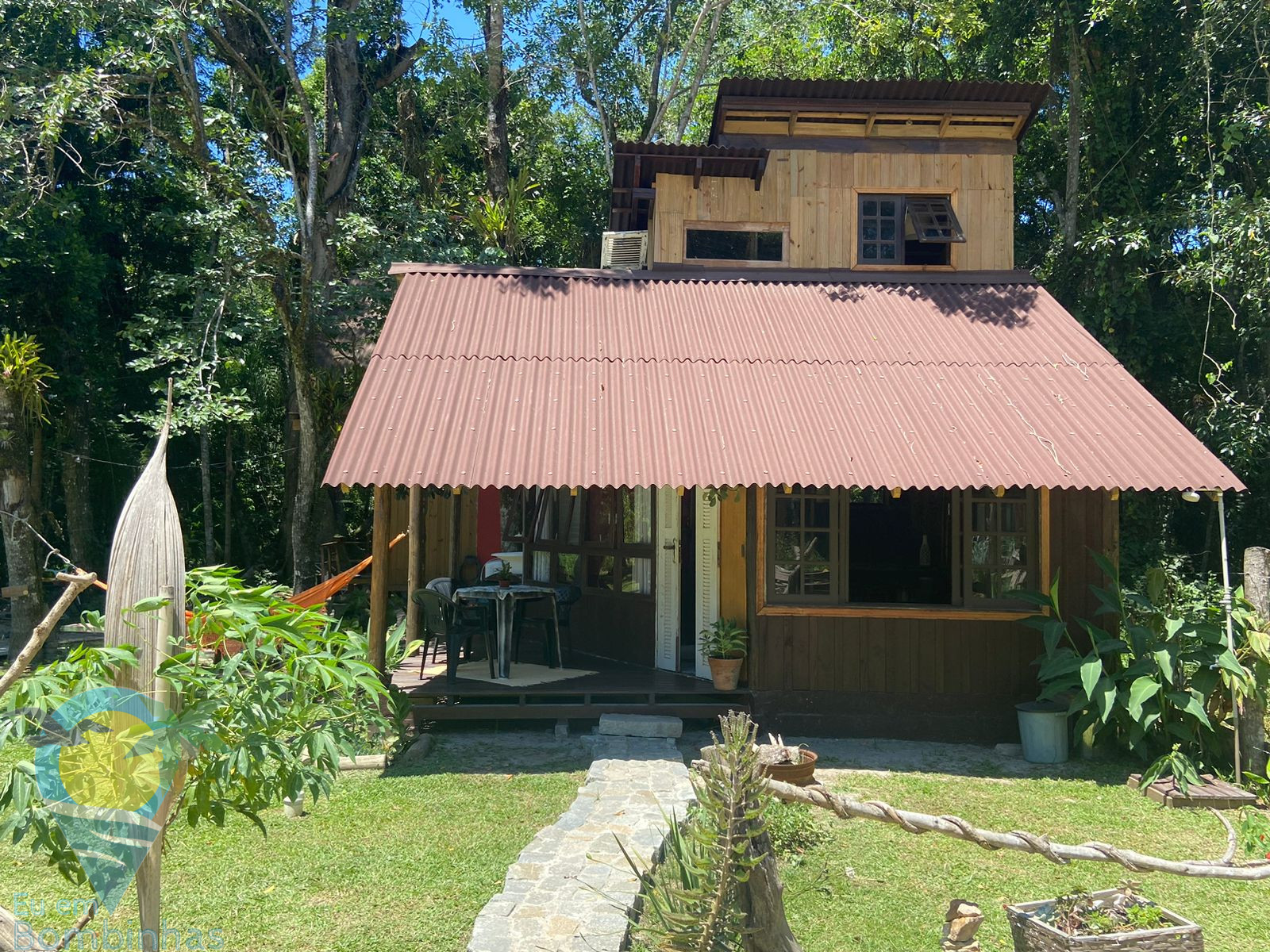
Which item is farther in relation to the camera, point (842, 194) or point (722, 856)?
point (842, 194)

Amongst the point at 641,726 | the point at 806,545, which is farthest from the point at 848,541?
the point at 641,726

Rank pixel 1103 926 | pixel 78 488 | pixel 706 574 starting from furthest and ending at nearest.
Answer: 1. pixel 78 488
2. pixel 706 574
3. pixel 1103 926

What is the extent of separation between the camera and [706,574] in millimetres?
9125

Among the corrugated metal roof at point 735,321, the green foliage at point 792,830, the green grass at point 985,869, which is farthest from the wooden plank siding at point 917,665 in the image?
the green foliage at point 792,830

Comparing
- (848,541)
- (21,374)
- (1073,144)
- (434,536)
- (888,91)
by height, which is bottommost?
(434,536)

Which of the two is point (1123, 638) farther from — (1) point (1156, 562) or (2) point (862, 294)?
(1) point (1156, 562)

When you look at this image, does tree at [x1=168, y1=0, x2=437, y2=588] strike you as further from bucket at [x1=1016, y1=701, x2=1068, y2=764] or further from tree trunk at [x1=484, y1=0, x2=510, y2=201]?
bucket at [x1=1016, y1=701, x2=1068, y2=764]

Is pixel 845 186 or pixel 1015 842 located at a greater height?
pixel 845 186

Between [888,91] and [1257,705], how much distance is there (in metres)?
7.11

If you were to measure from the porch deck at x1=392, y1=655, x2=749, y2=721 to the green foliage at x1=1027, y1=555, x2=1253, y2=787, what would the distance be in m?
2.57

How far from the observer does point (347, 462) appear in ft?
24.6

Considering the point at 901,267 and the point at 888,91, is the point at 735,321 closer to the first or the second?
the point at 901,267

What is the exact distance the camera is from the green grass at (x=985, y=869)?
187 inches

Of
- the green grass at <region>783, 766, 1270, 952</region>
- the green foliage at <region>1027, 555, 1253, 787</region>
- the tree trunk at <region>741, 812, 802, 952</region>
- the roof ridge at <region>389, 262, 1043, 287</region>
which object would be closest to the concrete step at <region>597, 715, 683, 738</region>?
the green grass at <region>783, 766, 1270, 952</region>
